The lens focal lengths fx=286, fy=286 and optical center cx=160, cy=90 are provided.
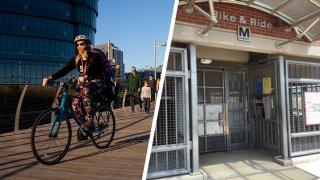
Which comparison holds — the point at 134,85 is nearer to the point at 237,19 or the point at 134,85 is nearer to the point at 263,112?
the point at 237,19

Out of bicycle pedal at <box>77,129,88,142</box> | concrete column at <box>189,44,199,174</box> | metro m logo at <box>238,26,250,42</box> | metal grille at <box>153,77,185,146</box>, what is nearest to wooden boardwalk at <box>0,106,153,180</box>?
bicycle pedal at <box>77,129,88,142</box>

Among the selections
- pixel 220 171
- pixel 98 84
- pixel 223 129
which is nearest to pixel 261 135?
pixel 223 129

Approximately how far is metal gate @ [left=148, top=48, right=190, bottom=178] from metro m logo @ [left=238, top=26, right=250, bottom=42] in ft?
2.38

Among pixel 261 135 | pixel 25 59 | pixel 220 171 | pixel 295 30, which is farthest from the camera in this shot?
pixel 261 135

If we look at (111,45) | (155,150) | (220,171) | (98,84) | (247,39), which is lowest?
(220,171)

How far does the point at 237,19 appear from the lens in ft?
9.36

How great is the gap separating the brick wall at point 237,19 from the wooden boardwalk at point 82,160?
1328 mm

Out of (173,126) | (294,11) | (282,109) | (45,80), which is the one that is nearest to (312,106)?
(282,109)

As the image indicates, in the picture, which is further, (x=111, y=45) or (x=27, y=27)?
(x=111, y=45)

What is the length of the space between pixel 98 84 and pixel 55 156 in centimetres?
26

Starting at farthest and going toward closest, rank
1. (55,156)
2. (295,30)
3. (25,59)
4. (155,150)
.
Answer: (295,30)
(155,150)
(55,156)
(25,59)

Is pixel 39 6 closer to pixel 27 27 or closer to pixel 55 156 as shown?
pixel 27 27

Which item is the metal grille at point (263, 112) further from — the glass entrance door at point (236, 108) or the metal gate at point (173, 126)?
the metal gate at point (173, 126)

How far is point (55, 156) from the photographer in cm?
84
